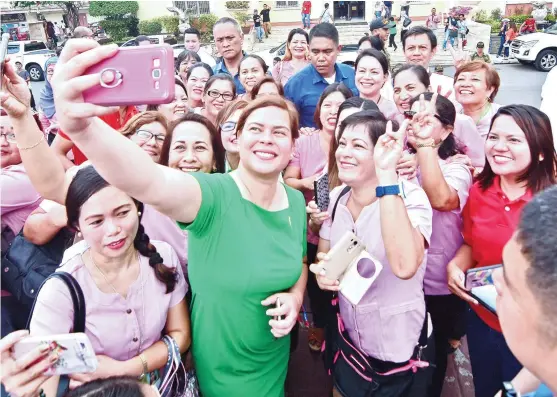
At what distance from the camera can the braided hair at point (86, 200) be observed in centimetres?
174

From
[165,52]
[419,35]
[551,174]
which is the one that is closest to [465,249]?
[551,174]

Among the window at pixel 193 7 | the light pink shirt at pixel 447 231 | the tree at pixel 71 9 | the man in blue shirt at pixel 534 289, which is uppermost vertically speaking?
the tree at pixel 71 9

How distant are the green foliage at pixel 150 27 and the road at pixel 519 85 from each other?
1171 cm

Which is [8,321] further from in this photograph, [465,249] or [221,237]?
[465,249]

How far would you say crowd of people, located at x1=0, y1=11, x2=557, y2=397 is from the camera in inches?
50.9

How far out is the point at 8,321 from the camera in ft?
7.23

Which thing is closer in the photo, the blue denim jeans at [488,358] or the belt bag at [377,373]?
the belt bag at [377,373]

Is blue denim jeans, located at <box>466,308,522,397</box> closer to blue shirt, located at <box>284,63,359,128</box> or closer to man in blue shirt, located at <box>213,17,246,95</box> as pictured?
blue shirt, located at <box>284,63,359,128</box>

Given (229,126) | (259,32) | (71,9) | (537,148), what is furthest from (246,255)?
(71,9)

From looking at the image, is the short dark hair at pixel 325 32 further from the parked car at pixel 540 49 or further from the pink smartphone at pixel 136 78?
the parked car at pixel 540 49

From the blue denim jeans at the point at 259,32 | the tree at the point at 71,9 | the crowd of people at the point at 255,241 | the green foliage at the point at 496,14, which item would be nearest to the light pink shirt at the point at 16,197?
the crowd of people at the point at 255,241

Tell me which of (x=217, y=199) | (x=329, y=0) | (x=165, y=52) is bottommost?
(x=217, y=199)

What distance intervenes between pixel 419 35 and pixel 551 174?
3.00m

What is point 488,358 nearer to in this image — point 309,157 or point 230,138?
point 309,157
